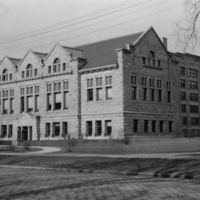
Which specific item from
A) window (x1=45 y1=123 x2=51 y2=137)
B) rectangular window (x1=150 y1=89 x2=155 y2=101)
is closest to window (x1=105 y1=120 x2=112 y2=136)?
rectangular window (x1=150 y1=89 x2=155 y2=101)

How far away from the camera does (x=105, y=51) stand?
2239 inches

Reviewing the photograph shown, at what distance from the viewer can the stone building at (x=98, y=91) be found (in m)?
51.6

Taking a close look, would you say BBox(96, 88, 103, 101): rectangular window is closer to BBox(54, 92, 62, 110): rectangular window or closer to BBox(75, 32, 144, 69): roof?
BBox(75, 32, 144, 69): roof

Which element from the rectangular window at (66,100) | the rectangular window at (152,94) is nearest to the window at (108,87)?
the rectangular window at (152,94)

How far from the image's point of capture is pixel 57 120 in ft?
188

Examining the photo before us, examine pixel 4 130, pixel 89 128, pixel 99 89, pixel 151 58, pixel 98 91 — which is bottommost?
pixel 4 130

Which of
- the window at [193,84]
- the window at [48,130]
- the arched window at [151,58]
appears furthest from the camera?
the window at [193,84]

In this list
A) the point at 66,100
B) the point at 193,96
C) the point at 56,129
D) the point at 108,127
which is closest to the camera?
the point at 108,127

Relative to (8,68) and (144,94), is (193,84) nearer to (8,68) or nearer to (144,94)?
(144,94)

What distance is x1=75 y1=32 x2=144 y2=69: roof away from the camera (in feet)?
177

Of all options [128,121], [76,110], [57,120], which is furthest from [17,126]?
[128,121]

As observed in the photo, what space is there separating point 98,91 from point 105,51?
686 cm

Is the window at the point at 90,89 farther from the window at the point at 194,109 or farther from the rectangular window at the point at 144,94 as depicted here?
the window at the point at 194,109

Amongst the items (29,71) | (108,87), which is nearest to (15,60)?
(29,71)
